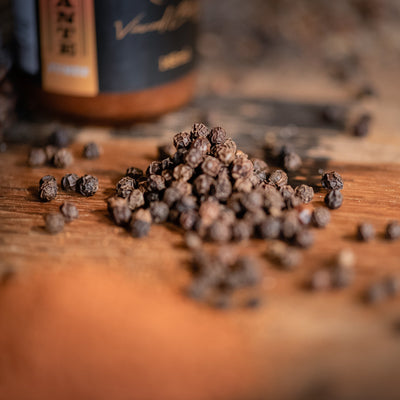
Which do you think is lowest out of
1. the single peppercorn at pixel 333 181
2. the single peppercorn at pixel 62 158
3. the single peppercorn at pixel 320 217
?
the single peppercorn at pixel 320 217

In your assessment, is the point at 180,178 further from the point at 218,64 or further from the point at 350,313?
the point at 218,64

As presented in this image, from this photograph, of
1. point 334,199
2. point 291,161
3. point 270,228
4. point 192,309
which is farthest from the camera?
point 291,161

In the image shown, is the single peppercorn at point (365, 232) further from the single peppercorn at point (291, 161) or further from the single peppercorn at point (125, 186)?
the single peppercorn at point (125, 186)

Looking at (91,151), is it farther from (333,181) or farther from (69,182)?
(333,181)

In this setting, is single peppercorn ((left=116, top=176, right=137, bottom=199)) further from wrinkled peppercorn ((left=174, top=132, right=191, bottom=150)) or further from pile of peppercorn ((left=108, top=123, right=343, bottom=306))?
wrinkled peppercorn ((left=174, top=132, right=191, bottom=150))

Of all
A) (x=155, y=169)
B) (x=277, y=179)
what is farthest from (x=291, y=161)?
(x=155, y=169)

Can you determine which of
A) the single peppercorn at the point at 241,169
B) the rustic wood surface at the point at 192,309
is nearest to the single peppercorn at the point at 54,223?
the rustic wood surface at the point at 192,309
